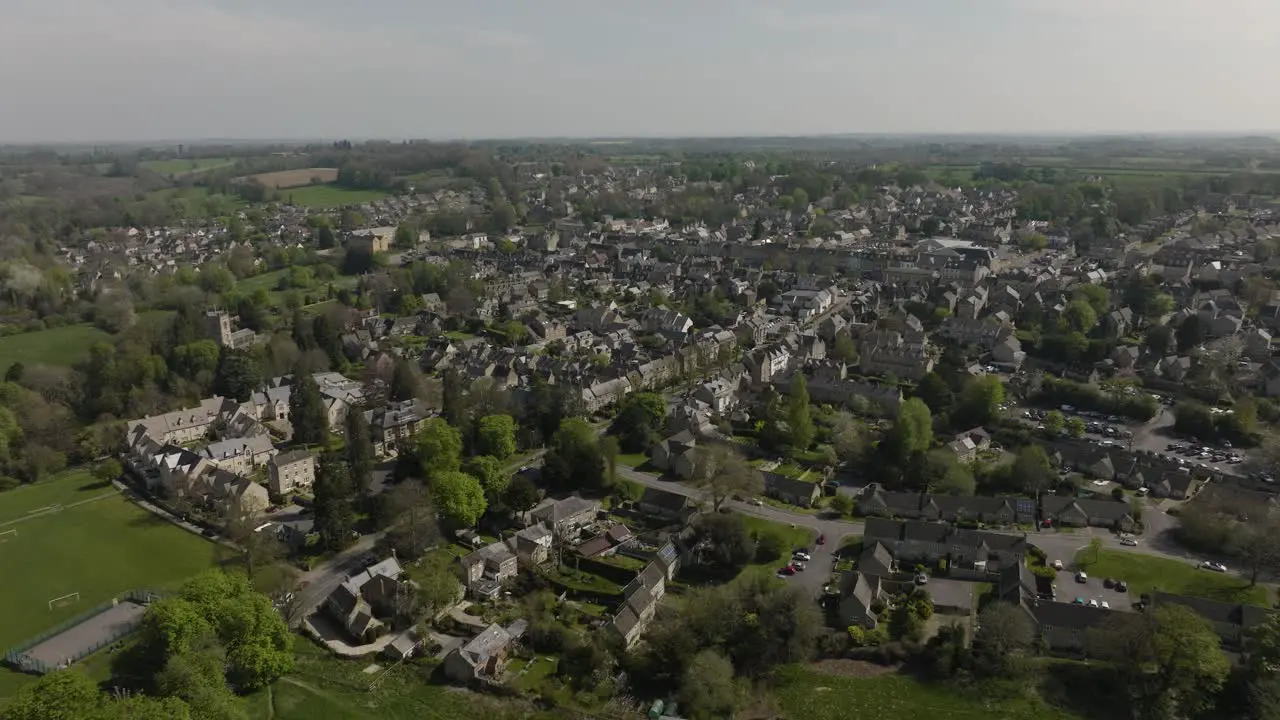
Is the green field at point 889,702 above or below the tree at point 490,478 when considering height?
below

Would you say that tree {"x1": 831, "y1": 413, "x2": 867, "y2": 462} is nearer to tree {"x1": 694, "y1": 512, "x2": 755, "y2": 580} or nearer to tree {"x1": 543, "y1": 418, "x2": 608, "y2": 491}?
tree {"x1": 694, "y1": 512, "x2": 755, "y2": 580}

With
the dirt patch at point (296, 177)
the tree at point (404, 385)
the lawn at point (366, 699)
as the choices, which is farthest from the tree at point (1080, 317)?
the dirt patch at point (296, 177)

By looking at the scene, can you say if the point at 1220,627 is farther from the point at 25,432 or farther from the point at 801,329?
the point at 25,432

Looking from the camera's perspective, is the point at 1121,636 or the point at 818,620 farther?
the point at 818,620

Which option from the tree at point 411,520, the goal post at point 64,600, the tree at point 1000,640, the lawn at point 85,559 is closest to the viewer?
the tree at point 1000,640

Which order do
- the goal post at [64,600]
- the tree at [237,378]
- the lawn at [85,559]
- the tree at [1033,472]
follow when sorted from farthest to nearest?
the tree at [237,378]
the tree at [1033,472]
the goal post at [64,600]
the lawn at [85,559]

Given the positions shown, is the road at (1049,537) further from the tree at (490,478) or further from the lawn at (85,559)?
the lawn at (85,559)

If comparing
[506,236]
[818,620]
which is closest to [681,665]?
Result: [818,620]

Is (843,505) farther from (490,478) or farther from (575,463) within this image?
(490,478)
